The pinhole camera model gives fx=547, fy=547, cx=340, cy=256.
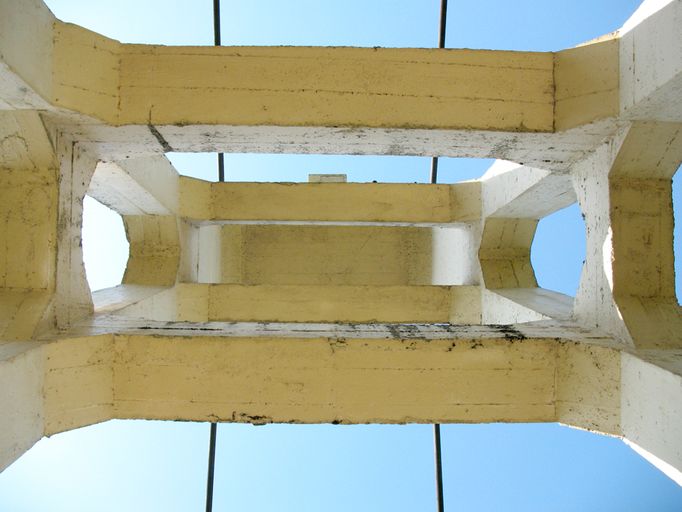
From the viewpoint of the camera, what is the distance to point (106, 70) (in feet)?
14.3

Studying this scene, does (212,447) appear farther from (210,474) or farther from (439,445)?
(439,445)

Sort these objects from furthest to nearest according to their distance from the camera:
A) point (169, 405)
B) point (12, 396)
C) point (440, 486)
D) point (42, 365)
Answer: point (440, 486) < point (169, 405) < point (42, 365) < point (12, 396)

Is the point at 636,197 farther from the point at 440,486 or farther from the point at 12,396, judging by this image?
the point at 12,396

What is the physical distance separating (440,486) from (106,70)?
18.9ft

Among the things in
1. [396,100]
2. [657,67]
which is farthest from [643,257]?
[396,100]

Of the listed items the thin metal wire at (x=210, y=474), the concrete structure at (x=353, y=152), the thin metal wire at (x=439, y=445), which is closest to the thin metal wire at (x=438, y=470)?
the thin metal wire at (x=439, y=445)

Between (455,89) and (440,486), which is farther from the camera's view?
(440,486)

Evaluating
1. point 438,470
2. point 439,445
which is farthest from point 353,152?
point 438,470

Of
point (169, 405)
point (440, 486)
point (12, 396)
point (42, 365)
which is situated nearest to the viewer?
point (12, 396)

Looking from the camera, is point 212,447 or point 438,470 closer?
point 212,447

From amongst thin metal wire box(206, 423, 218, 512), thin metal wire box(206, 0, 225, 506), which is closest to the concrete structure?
thin metal wire box(206, 0, 225, 506)

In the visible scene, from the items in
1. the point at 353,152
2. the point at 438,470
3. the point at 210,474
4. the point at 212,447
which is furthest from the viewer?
the point at 438,470

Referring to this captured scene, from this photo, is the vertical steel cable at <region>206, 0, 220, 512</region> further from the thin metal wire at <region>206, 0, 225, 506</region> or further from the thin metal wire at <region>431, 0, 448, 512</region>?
the thin metal wire at <region>431, 0, 448, 512</region>

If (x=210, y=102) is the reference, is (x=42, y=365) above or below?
below
